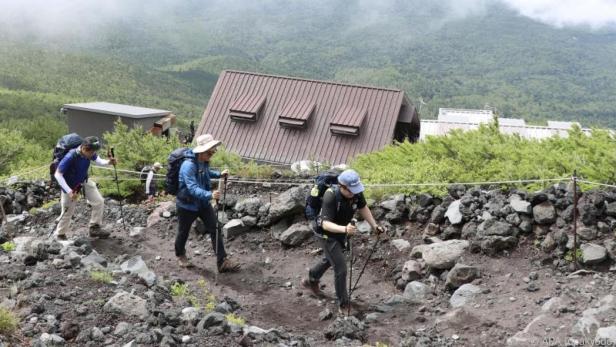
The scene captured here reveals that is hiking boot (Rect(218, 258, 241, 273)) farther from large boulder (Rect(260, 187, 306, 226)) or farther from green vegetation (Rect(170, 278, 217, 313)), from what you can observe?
large boulder (Rect(260, 187, 306, 226))

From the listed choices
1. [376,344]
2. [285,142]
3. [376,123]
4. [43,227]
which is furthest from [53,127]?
[376,344]

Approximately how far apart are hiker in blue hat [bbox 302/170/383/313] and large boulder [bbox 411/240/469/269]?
153 centimetres

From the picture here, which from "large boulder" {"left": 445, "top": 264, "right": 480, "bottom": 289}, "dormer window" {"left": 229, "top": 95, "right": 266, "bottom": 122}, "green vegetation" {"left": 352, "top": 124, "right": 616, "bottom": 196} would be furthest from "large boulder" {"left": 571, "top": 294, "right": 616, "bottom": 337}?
"dormer window" {"left": 229, "top": 95, "right": 266, "bottom": 122}

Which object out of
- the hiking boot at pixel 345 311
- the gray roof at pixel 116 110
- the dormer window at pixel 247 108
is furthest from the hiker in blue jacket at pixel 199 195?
the gray roof at pixel 116 110

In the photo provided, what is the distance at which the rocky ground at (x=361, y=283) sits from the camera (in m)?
6.16

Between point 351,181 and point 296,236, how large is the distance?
11.3 ft

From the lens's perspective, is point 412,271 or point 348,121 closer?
point 412,271

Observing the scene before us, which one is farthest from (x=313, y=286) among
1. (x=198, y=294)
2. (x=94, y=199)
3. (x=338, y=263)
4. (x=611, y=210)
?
(x=611, y=210)

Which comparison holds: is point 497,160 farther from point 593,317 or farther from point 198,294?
point 198,294

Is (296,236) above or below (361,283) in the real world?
above

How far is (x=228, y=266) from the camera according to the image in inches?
371

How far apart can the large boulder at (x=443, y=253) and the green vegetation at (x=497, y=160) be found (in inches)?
57.9

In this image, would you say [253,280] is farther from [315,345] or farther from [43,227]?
[43,227]

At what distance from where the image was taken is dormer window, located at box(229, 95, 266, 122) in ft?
88.5
